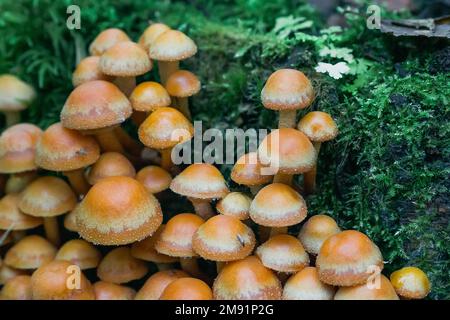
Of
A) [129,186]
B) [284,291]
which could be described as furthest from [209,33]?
[284,291]

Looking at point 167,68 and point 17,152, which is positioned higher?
point 167,68

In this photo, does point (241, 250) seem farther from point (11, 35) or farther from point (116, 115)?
point (11, 35)

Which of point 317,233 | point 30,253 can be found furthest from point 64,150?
point 317,233

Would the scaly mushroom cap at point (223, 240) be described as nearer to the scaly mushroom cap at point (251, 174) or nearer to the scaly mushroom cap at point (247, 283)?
the scaly mushroom cap at point (247, 283)

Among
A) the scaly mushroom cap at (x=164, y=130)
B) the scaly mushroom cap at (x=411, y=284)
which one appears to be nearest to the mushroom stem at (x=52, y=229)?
the scaly mushroom cap at (x=164, y=130)

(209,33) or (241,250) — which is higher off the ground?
(209,33)

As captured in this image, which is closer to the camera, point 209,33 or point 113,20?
point 209,33

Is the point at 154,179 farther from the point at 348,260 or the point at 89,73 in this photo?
the point at 348,260
